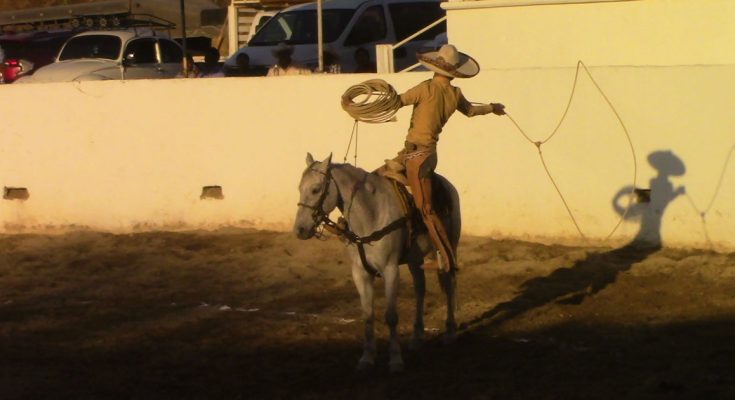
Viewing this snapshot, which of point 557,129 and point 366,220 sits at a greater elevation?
point 557,129

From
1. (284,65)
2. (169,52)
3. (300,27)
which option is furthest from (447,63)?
(169,52)

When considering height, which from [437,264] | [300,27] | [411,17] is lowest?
[437,264]

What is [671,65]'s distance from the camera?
46.0 ft

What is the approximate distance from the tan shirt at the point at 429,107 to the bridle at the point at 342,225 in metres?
0.69

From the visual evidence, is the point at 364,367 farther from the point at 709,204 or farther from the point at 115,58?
the point at 115,58

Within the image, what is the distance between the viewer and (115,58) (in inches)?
874

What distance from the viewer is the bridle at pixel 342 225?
29.3ft

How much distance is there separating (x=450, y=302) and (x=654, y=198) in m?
4.17

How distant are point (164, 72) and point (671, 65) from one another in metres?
11.1

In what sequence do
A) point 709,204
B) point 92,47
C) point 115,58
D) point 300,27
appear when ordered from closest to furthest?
point 709,204
point 300,27
point 115,58
point 92,47

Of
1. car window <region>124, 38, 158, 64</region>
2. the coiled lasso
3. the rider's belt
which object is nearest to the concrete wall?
the coiled lasso

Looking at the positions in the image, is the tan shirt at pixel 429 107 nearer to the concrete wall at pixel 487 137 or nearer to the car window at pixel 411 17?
the concrete wall at pixel 487 137

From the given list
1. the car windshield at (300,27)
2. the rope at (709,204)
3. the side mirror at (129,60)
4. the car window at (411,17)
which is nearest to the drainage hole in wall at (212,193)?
the car windshield at (300,27)

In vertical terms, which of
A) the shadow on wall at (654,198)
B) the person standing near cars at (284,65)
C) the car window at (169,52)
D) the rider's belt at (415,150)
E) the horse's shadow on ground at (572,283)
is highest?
the car window at (169,52)
